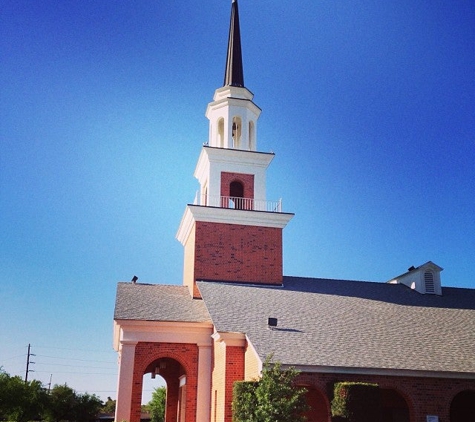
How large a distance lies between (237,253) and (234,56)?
1169 centimetres

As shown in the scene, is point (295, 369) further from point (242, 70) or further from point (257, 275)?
point (242, 70)

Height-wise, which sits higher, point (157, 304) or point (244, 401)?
point (157, 304)

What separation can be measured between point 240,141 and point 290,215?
514 cm

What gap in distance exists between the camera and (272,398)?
1593 cm

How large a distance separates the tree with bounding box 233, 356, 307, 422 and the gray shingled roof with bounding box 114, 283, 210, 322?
6.10 m

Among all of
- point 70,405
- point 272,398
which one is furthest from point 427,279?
point 70,405

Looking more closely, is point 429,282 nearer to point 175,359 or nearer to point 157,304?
point 175,359

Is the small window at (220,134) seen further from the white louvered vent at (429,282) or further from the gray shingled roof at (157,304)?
the white louvered vent at (429,282)

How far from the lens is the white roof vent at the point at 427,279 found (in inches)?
1115

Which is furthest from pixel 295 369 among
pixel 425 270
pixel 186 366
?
pixel 425 270

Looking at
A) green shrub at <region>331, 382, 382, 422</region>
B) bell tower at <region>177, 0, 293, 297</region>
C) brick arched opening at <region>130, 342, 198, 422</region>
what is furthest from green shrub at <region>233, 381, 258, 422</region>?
bell tower at <region>177, 0, 293, 297</region>

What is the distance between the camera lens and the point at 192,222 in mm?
27125

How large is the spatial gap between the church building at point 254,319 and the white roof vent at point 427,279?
0.19 feet

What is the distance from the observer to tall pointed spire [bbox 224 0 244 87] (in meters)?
30.6
